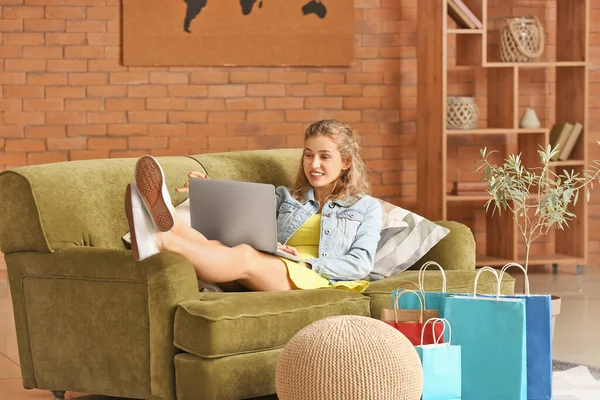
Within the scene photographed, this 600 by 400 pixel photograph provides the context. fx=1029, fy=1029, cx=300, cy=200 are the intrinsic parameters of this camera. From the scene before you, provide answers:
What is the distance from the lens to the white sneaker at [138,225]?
120 inches

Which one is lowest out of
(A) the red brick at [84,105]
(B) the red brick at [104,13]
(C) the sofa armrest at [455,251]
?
(C) the sofa armrest at [455,251]

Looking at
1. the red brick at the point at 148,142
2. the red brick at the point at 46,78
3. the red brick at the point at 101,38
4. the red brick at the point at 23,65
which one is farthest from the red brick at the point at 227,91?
the red brick at the point at 23,65

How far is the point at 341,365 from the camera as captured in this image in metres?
2.74

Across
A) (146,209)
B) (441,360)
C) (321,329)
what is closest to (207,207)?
Result: (146,209)

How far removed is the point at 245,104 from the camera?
19.8 feet

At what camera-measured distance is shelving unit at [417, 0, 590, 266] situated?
5.85m

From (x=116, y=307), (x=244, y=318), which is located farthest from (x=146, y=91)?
(x=244, y=318)

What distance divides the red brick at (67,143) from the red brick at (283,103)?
1086 millimetres

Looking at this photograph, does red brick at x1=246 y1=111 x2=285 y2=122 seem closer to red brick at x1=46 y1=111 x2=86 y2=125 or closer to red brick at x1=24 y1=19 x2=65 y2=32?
red brick at x1=46 y1=111 x2=86 y2=125

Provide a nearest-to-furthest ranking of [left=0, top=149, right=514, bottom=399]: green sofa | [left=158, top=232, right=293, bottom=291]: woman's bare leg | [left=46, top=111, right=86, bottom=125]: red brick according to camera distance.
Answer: [left=0, top=149, right=514, bottom=399]: green sofa < [left=158, top=232, right=293, bottom=291]: woman's bare leg < [left=46, top=111, right=86, bottom=125]: red brick

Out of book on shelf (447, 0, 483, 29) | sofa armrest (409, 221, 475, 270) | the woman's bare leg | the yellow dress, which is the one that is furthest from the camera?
book on shelf (447, 0, 483, 29)

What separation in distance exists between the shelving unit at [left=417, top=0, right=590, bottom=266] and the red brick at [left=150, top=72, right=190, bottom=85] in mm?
1391

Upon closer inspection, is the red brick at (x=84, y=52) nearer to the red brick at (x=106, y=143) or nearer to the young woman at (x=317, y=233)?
the red brick at (x=106, y=143)

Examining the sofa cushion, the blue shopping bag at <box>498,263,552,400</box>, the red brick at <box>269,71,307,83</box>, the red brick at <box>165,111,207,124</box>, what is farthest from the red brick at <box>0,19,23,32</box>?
the blue shopping bag at <box>498,263,552,400</box>
